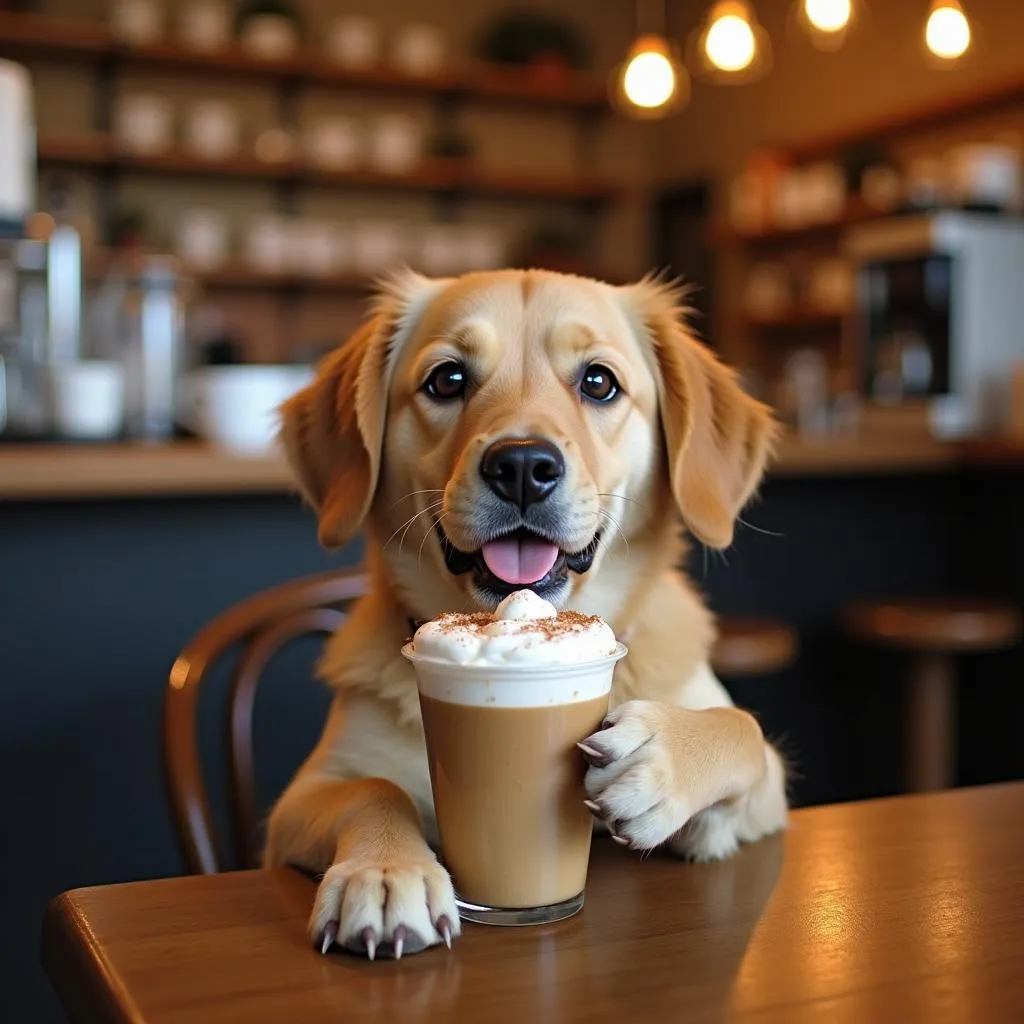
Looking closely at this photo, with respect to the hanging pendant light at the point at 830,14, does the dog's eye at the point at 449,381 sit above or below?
below

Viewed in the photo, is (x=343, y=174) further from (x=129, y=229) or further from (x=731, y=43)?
(x=731, y=43)

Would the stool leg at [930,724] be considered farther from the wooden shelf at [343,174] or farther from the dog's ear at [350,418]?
the wooden shelf at [343,174]

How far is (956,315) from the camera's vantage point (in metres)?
4.43

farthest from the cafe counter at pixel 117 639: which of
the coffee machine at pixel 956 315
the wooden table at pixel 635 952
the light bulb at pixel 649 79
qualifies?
the coffee machine at pixel 956 315

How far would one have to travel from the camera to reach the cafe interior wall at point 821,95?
17.9 ft

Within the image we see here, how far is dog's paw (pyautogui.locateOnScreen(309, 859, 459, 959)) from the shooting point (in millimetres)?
764

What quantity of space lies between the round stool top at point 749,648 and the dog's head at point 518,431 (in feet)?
4.74

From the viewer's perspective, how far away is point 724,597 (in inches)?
129

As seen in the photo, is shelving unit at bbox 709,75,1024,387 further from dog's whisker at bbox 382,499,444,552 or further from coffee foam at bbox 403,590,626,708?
coffee foam at bbox 403,590,626,708

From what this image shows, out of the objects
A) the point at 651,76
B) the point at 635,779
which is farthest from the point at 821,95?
the point at 635,779

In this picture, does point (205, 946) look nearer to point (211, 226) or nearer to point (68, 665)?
point (68, 665)

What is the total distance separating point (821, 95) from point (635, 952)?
644 cm

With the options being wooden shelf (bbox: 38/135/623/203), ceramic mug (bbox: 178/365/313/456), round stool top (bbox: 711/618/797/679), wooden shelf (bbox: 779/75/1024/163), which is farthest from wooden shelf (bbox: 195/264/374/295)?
round stool top (bbox: 711/618/797/679)

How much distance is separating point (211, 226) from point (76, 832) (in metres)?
4.83
